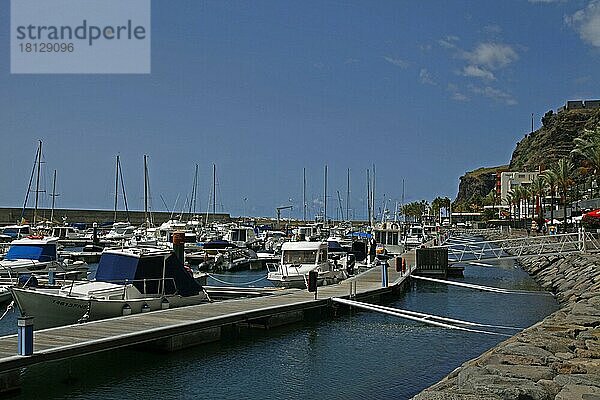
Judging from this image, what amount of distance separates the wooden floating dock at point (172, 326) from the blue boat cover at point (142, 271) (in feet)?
4.00

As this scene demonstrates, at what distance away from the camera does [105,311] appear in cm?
2381

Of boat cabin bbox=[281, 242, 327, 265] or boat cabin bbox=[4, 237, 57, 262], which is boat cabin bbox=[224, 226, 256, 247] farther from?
boat cabin bbox=[281, 242, 327, 265]

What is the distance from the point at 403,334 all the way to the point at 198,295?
316 inches

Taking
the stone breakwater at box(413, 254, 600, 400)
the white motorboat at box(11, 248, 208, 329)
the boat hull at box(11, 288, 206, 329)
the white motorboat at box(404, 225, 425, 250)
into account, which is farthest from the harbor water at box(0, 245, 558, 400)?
the white motorboat at box(404, 225, 425, 250)

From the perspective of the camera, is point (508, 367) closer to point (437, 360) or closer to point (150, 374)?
point (437, 360)

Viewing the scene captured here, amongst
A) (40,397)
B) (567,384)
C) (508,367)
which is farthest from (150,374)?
(567,384)

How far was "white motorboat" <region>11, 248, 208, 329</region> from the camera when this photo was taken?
23.4 m

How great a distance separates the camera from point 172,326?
71.7 feet

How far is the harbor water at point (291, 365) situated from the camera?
1866cm

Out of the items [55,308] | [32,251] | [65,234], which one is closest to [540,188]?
[65,234]

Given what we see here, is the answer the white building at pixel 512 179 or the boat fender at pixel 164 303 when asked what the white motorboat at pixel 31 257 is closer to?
the boat fender at pixel 164 303

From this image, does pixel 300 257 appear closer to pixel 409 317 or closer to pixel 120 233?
pixel 409 317

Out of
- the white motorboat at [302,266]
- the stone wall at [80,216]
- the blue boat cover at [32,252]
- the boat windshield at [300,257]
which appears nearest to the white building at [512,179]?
the stone wall at [80,216]

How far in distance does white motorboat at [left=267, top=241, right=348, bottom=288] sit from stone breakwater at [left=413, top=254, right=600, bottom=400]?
1451 centimetres
